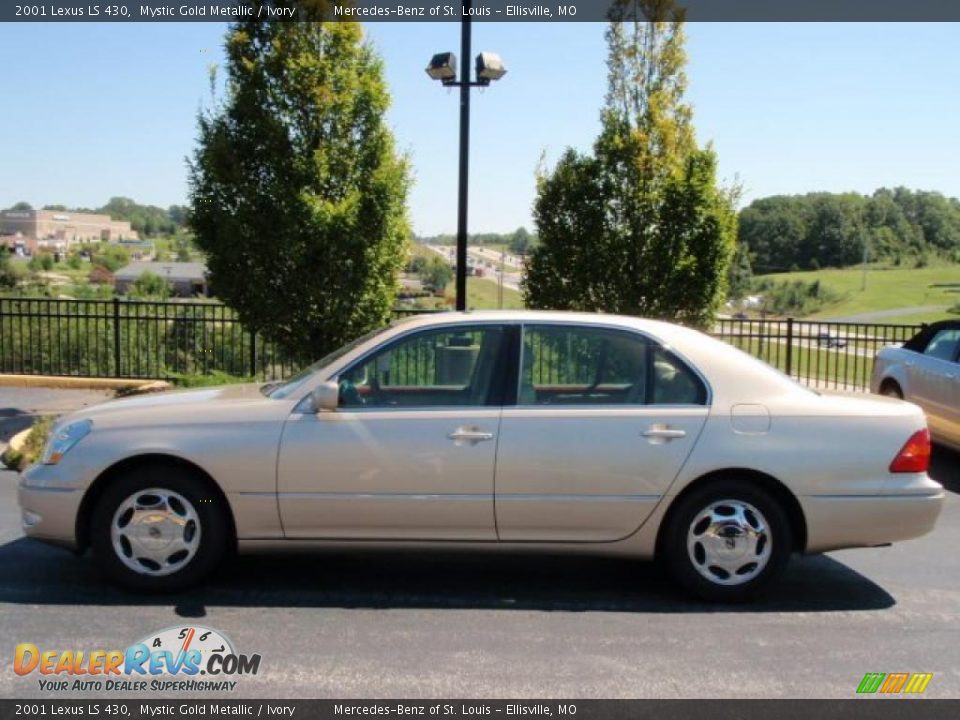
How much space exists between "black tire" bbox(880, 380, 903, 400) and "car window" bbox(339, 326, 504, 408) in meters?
6.30

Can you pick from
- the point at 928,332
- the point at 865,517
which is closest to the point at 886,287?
the point at 928,332

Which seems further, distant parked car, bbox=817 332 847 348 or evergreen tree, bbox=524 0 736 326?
distant parked car, bbox=817 332 847 348

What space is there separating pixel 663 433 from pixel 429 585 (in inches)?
62.4

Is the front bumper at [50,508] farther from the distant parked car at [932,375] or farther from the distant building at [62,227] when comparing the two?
the distant building at [62,227]

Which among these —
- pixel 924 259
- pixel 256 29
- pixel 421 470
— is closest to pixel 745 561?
pixel 421 470

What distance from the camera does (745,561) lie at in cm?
504

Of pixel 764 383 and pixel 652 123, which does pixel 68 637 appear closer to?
pixel 764 383

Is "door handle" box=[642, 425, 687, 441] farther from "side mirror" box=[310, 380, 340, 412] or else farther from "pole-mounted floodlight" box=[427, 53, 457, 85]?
"pole-mounted floodlight" box=[427, 53, 457, 85]

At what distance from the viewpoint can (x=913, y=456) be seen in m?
5.07

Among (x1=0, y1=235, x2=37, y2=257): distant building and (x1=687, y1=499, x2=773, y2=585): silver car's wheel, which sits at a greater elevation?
(x1=0, y1=235, x2=37, y2=257): distant building

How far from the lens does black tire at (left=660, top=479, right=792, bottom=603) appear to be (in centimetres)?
503

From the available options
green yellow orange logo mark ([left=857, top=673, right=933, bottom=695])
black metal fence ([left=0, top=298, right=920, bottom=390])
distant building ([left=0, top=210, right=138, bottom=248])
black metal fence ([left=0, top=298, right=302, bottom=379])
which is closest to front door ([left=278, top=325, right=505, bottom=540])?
green yellow orange logo mark ([left=857, top=673, right=933, bottom=695])
